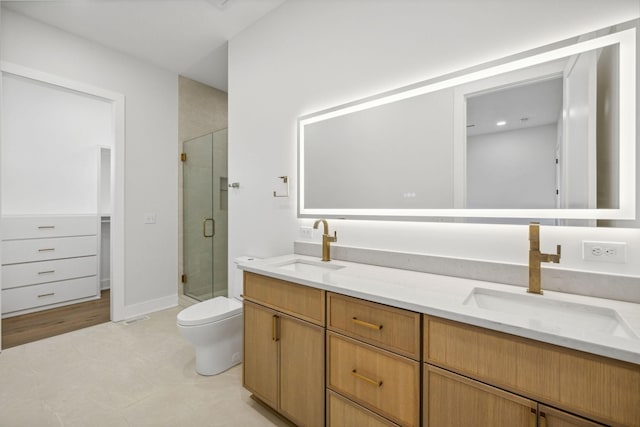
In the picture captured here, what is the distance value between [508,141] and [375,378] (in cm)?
123

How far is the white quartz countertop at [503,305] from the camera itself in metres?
0.75

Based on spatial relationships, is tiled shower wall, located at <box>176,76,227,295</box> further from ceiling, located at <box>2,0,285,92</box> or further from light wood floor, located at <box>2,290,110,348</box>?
light wood floor, located at <box>2,290,110,348</box>

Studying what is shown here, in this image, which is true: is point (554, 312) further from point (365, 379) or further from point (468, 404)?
point (365, 379)

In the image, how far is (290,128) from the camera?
2246mm

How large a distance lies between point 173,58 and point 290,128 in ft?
6.41

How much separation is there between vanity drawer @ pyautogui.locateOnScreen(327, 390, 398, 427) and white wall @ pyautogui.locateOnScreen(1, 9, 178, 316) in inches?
107

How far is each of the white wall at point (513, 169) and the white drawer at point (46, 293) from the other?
434 centimetres

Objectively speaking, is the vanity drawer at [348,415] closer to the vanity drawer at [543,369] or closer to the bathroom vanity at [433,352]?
the bathroom vanity at [433,352]

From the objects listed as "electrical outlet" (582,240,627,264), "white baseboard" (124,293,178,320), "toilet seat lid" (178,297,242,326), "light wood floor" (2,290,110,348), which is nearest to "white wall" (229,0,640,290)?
"electrical outlet" (582,240,627,264)

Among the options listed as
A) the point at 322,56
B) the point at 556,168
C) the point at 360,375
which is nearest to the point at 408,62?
the point at 322,56

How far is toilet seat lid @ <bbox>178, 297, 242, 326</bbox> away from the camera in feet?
6.26

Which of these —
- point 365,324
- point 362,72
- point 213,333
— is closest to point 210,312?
point 213,333

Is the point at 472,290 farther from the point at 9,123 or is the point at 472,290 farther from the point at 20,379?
the point at 9,123

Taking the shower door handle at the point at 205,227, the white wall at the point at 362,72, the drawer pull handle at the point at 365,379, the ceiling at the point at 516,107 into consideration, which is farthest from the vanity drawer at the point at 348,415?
A: the shower door handle at the point at 205,227
